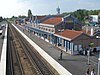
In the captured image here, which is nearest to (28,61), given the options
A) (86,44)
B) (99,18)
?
(86,44)

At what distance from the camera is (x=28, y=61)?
112 feet

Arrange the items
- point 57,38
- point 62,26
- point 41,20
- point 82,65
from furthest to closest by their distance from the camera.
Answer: point 41,20 < point 62,26 < point 57,38 < point 82,65

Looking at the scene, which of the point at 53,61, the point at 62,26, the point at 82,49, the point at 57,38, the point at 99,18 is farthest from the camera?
the point at 99,18

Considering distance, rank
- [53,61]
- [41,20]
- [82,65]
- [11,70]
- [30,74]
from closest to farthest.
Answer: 1. [30,74]
2. [11,70]
3. [82,65]
4. [53,61]
5. [41,20]

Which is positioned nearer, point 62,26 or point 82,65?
point 82,65

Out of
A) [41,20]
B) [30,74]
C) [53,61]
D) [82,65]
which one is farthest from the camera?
[41,20]

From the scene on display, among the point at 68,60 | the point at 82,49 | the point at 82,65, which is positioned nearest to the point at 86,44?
the point at 82,49

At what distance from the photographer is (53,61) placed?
33344 mm

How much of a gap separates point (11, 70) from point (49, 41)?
30689 millimetres

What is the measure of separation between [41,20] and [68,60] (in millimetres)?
47293

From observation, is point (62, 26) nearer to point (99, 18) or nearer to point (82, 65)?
point (82, 65)

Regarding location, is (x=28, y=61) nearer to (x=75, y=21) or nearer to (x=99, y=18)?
(x=75, y=21)

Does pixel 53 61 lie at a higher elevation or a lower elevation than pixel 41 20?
lower

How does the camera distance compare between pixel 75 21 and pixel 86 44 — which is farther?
pixel 75 21
